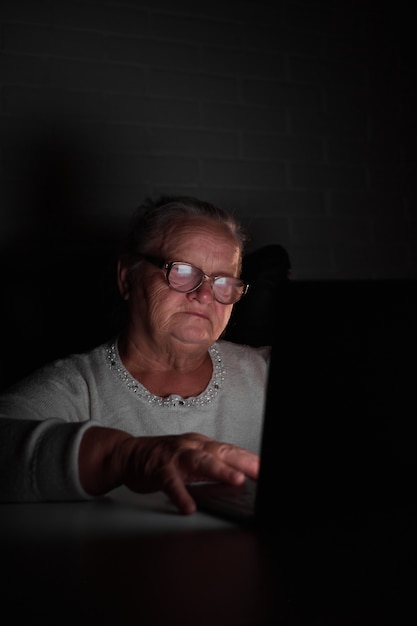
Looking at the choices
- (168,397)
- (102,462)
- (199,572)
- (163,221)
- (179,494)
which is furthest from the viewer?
(163,221)

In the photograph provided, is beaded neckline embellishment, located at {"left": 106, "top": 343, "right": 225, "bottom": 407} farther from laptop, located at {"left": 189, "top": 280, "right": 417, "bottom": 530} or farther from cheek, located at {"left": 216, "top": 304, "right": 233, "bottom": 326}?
laptop, located at {"left": 189, "top": 280, "right": 417, "bottom": 530}

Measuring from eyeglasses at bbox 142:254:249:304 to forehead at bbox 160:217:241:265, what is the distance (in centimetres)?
5

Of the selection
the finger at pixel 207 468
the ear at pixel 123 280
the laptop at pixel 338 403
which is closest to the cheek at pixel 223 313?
the ear at pixel 123 280

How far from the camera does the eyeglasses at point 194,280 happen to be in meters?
1.85

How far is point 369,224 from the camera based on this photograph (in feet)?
10.5

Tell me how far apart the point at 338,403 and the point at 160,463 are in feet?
0.87

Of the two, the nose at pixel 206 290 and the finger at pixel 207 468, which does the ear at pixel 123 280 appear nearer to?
the nose at pixel 206 290

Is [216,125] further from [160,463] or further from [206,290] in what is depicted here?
[160,463]

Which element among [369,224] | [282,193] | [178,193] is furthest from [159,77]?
[369,224]

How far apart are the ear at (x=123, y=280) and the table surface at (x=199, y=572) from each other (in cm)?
116

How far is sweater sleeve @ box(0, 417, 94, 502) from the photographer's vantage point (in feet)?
3.19

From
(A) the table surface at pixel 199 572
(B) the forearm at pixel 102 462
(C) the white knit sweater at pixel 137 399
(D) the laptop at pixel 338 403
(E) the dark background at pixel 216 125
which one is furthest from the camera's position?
(E) the dark background at pixel 216 125

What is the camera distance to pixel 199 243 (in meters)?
1.93

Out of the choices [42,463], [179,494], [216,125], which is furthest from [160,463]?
[216,125]
